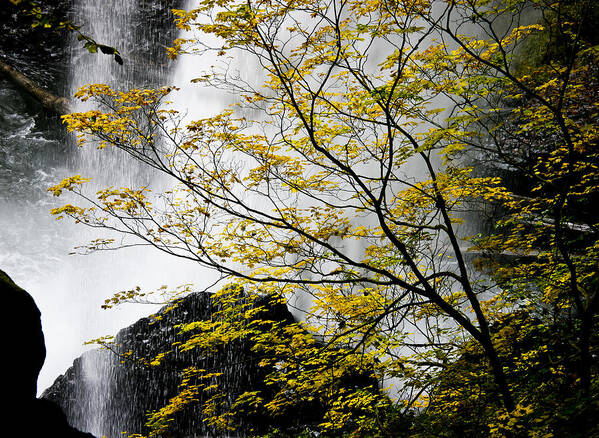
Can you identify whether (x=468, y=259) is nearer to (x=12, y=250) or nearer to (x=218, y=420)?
(x=218, y=420)

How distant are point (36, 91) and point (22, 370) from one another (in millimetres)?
16143

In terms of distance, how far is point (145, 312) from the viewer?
44.5 ft

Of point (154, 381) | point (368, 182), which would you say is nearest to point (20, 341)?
point (154, 381)

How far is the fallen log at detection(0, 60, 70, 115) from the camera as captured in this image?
54.8 ft

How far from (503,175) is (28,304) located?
28.2ft

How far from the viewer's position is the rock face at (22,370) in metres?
4.46

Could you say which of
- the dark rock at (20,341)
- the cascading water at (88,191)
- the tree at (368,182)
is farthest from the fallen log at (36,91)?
the tree at (368,182)

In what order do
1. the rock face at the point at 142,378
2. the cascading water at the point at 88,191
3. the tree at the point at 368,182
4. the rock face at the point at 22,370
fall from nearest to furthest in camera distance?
the tree at the point at 368,182 → the rock face at the point at 22,370 → the rock face at the point at 142,378 → the cascading water at the point at 88,191

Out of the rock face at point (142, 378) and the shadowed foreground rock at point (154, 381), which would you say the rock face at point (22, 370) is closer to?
the shadowed foreground rock at point (154, 381)

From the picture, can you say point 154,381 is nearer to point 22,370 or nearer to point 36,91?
point 22,370

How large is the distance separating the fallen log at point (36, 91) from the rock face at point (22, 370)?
14413mm

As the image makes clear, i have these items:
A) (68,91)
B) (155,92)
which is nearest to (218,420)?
(155,92)

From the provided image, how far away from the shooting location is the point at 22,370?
15.4 feet

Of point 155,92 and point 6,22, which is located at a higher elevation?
point 6,22
